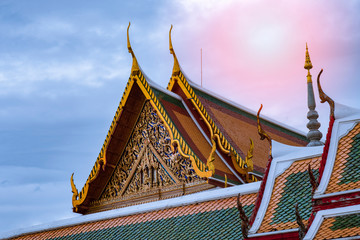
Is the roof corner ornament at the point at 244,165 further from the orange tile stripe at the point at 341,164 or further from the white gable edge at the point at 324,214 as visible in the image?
the white gable edge at the point at 324,214

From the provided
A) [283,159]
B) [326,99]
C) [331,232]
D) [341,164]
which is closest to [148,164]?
[283,159]

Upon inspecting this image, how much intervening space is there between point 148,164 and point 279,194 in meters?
5.10

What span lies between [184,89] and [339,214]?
292 inches

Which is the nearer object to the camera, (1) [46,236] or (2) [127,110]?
(1) [46,236]

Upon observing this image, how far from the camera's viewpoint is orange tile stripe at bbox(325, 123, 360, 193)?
296 inches

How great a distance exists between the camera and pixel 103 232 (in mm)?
11203

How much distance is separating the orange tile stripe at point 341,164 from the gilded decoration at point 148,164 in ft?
15.7

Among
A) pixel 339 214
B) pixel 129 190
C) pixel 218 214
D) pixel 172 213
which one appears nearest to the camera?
pixel 339 214

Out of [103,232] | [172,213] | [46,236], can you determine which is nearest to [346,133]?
[172,213]

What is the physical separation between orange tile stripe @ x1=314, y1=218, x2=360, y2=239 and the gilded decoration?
216 inches

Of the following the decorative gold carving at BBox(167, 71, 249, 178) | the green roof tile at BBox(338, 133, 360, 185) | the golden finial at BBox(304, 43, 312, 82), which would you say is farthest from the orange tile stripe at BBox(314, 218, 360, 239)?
the decorative gold carving at BBox(167, 71, 249, 178)

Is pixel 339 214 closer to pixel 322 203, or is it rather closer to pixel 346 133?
pixel 322 203

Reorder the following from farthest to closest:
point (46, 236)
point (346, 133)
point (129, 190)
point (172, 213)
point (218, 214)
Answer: point (129, 190) < point (46, 236) < point (172, 213) < point (218, 214) < point (346, 133)

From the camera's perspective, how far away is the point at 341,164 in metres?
7.91
